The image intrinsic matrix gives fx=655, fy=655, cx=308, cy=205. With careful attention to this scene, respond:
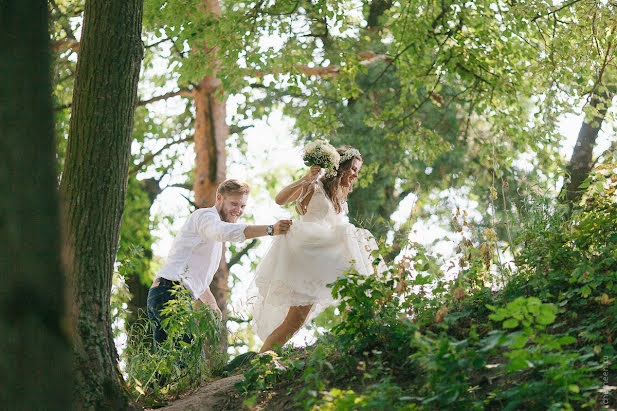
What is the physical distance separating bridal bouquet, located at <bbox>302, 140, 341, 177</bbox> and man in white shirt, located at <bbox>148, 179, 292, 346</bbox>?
0.74 m

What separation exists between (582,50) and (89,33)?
5576mm

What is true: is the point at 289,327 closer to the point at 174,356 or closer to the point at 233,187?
the point at 174,356

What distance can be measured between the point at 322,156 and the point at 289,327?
154 centimetres

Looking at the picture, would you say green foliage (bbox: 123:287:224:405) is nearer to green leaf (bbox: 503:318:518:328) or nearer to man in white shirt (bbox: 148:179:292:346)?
man in white shirt (bbox: 148:179:292:346)

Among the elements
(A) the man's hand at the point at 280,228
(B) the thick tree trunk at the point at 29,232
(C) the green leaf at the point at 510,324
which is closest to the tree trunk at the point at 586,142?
(A) the man's hand at the point at 280,228

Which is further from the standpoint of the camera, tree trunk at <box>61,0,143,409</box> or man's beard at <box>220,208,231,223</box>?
man's beard at <box>220,208,231,223</box>

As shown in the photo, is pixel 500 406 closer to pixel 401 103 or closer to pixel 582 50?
pixel 582 50

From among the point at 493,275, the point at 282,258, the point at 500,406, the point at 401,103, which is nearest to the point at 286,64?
the point at 401,103

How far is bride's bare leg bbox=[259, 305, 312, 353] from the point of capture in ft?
18.4

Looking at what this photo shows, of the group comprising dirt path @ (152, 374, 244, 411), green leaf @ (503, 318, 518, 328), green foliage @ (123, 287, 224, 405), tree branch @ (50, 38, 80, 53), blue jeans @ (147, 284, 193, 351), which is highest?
tree branch @ (50, 38, 80, 53)

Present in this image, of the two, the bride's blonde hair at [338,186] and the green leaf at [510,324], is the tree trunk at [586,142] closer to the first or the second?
the bride's blonde hair at [338,186]

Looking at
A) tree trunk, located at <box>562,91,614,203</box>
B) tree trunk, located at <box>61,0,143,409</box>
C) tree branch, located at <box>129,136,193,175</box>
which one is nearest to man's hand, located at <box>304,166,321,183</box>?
tree trunk, located at <box>61,0,143,409</box>

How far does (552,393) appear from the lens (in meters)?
3.09

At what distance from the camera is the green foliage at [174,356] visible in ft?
16.9
